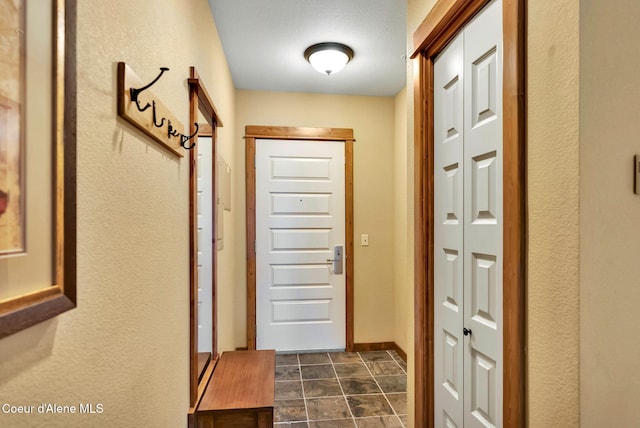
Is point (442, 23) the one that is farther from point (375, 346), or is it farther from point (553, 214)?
point (375, 346)

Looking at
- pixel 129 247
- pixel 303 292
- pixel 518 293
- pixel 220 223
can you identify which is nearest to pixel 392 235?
pixel 303 292

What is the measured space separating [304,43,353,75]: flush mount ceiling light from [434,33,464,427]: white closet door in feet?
3.49

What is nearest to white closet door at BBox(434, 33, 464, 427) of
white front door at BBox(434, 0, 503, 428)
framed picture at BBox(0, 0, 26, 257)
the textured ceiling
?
white front door at BBox(434, 0, 503, 428)

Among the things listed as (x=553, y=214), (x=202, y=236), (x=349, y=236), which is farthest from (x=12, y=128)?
(x=349, y=236)

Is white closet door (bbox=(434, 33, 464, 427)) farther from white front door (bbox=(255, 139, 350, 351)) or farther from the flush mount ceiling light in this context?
white front door (bbox=(255, 139, 350, 351))

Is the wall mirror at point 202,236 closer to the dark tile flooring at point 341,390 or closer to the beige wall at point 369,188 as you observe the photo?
the dark tile flooring at point 341,390

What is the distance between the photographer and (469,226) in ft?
4.24

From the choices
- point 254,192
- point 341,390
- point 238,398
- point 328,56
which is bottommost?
point 341,390

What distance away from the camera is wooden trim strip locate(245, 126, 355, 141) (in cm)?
328

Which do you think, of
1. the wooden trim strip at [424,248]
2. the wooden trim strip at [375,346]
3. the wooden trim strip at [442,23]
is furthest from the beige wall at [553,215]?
the wooden trim strip at [375,346]

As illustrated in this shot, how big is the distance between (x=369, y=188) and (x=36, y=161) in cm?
308

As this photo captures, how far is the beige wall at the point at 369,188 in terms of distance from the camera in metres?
3.38

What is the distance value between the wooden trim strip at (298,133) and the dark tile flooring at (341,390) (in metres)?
2.15

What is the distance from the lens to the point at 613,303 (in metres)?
0.77
